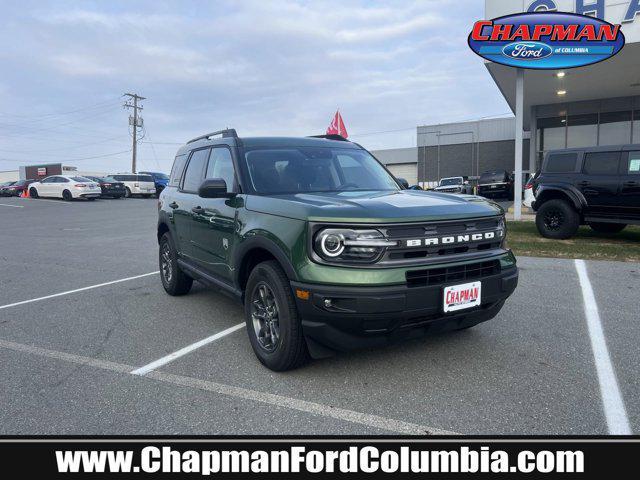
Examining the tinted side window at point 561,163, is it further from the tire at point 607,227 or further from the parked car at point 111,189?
the parked car at point 111,189

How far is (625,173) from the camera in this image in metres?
8.86

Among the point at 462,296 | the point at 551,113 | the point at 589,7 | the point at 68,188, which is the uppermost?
the point at 589,7

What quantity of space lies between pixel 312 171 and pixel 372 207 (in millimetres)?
1266

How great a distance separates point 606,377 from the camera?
3.36 metres

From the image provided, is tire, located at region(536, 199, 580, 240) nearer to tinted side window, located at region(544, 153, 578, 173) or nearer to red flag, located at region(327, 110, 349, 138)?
tinted side window, located at region(544, 153, 578, 173)

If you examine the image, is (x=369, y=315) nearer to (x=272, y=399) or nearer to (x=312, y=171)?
(x=272, y=399)

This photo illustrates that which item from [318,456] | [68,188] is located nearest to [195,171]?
[318,456]

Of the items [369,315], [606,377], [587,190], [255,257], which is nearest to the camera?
[369,315]

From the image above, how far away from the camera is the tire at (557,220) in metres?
9.60

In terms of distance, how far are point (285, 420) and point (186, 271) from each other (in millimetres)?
2858

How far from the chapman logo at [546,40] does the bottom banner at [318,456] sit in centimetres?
1274

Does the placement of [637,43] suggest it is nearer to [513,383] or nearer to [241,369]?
[513,383]

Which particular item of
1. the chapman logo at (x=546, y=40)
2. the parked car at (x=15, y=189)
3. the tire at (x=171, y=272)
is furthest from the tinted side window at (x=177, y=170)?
the parked car at (x=15, y=189)

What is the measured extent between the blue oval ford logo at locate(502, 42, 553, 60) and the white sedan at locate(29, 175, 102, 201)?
2415cm
